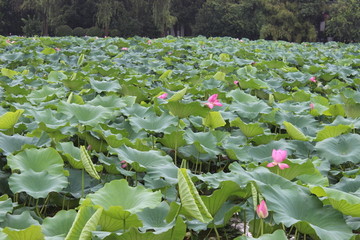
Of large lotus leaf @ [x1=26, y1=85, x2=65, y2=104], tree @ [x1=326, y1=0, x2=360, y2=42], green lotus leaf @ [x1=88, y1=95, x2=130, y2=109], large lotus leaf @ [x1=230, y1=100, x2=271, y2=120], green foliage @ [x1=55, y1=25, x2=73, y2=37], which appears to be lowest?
green foliage @ [x1=55, y1=25, x2=73, y2=37]

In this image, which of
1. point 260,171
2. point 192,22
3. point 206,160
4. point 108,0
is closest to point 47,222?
point 260,171

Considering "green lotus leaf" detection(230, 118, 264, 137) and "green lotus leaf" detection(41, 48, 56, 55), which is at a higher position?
"green lotus leaf" detection(230, 118, 264, 137)

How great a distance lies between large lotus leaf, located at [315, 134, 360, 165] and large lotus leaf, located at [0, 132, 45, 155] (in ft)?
3.47

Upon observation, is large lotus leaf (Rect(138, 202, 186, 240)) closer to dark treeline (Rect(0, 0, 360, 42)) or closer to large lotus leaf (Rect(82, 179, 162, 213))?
large lotus leaf (Rect(82, 179, 162, 213))

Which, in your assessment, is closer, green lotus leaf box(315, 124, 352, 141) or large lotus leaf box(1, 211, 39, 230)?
large lotus leaf box(1, 211, 39, 230)

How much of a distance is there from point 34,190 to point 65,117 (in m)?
0.62

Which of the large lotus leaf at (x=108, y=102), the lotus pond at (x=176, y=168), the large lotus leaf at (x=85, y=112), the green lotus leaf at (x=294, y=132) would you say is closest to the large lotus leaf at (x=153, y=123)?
the lotus pond at (x=176, y=168)

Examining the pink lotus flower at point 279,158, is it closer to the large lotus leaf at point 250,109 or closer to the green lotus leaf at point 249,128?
the green lotus leaf at point 249,128

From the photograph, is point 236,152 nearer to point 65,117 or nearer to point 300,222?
point 300,222

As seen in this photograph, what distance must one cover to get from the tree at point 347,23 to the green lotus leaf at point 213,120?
2017cm

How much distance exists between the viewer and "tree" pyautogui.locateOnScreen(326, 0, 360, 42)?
20.2 meters

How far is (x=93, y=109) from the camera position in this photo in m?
1.77

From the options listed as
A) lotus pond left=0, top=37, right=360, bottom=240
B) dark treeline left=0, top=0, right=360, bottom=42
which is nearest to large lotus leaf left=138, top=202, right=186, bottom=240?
lotus pond left=0, top=37, right=360, bottom=240

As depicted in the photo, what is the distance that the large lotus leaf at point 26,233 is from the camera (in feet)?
2.99
